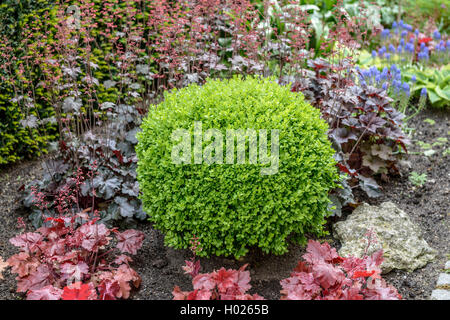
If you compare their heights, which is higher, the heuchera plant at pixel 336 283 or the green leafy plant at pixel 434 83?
the green leafy plant at pixel 434 83

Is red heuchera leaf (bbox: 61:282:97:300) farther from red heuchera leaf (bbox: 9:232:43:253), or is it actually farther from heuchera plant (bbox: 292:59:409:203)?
heuchera plant (bbox: 292:59:409:203)

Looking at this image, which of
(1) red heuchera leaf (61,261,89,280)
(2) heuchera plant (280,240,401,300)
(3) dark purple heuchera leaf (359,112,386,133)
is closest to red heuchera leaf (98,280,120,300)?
(1) red heuchera leaf (61,261,89,280)

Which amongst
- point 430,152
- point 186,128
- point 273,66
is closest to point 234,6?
Answer: point 273,66

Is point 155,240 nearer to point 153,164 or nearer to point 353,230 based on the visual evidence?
point 153,164

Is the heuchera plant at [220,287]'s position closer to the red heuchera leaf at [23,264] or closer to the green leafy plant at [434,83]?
the red heuchera leaf at [23,264]

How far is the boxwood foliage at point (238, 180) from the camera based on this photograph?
267 centimetres

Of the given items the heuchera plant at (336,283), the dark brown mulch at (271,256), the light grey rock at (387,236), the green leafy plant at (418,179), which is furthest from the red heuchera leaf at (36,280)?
the green leafy plant at (418,179)

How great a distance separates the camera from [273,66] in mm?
5207

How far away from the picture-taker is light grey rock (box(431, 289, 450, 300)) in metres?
2.78

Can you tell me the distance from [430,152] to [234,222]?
2854mm

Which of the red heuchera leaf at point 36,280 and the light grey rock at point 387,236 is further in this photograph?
the light grey rock at point 387,236

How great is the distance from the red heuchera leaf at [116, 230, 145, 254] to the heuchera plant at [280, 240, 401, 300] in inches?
40.7

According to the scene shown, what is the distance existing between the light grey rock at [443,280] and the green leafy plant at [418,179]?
133 centimetres

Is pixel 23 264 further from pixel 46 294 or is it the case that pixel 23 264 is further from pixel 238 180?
pixel 238 180
